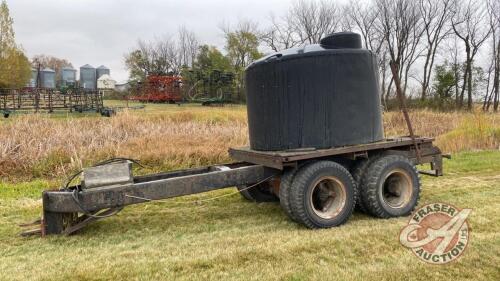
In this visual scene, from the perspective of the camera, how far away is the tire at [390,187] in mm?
4945

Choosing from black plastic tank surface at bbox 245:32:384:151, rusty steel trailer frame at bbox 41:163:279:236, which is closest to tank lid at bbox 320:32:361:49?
black plastic tank surface at bbox 245:32:384:151

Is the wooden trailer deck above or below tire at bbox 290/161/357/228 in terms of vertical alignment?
above

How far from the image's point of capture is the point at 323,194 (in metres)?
4.99

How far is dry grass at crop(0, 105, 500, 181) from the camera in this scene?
883 centimetres

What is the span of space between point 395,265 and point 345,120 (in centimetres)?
186

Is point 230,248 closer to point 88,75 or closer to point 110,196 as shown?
point 110,196

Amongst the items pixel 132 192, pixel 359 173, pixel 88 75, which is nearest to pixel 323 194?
pixel 359 173

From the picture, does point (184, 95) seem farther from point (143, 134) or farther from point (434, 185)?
point (434, 185)

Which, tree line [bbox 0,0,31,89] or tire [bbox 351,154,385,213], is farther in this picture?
tree line [bbox 0,0,31,89]

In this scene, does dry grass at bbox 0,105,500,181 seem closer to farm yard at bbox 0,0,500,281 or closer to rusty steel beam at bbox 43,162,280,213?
farm yard at bbox 0,0,500,281

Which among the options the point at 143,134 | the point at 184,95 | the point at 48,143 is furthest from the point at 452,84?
the point at 48,143

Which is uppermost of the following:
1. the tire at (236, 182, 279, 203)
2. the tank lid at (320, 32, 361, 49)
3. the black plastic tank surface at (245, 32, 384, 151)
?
the tank lid at (320, 32, 361, 49)

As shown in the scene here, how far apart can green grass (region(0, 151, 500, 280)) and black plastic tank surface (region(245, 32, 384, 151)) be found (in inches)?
40.3

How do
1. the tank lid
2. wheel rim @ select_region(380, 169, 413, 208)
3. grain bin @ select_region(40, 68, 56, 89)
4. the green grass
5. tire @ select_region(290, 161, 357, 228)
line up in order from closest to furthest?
the green grass, tire @ select_region(290, 161, 357, 228), the tank lid, wheel rim @ select_region(380, 169, 413, 208), grain bin @ select_region(40, 68, 56, 89)
